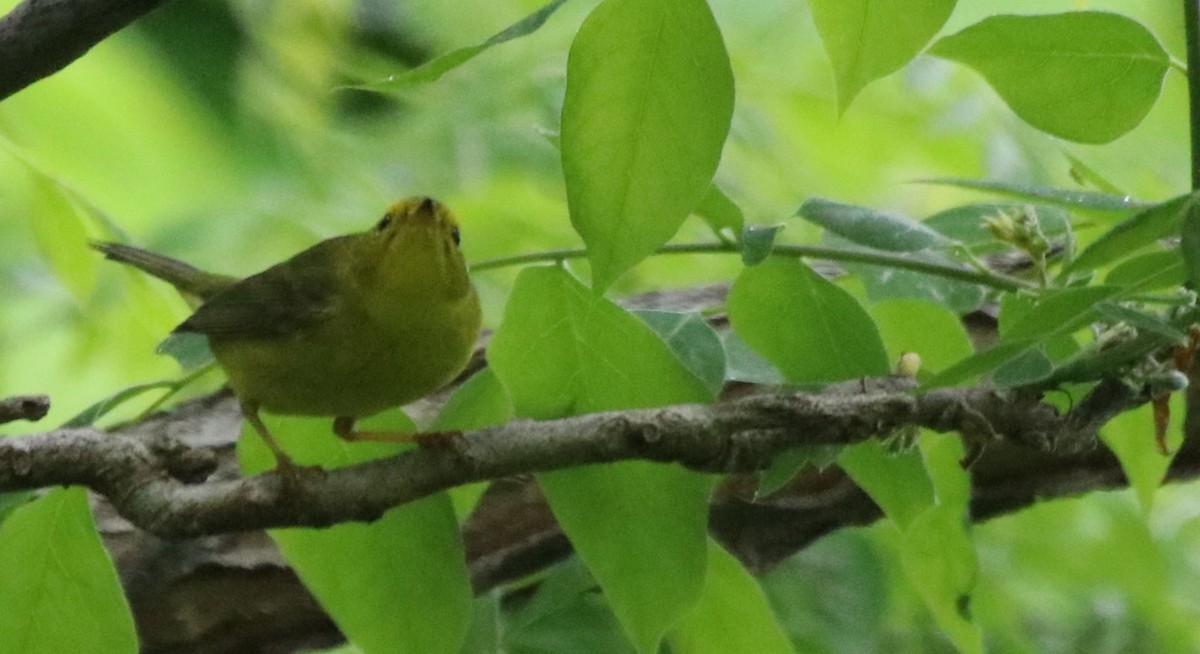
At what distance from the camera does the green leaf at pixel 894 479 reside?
1.07 meters

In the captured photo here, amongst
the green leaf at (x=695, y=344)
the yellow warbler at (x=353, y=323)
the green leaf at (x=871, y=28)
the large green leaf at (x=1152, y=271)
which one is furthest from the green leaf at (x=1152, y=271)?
the yellow warbler at (x=353, y=323)

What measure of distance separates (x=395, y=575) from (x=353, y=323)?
373 mm

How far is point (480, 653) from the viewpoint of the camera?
121 centimetres

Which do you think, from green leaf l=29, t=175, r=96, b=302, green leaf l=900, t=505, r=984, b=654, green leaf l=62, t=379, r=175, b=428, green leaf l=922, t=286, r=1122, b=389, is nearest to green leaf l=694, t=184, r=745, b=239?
green leaf l=922, t=286, r=1122, b=389

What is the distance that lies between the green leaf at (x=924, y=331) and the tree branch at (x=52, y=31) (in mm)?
741

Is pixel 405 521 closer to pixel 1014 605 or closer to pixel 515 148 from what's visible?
pixel 515 148

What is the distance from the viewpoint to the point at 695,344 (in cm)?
107

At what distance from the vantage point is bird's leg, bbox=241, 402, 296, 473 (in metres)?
1.10

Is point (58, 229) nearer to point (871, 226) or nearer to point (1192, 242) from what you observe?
point (871, 226)

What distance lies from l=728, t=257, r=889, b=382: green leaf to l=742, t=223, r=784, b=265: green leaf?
0.51 feet

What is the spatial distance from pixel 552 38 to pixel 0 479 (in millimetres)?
1330

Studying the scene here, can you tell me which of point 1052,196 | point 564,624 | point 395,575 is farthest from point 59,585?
point 1052,196

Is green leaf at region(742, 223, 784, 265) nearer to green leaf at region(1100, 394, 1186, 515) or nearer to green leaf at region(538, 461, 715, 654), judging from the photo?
green leaf at region(538, 461, 715, 654)

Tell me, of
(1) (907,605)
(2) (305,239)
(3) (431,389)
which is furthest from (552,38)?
(1) (907,605)
